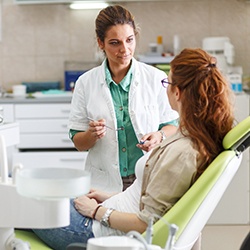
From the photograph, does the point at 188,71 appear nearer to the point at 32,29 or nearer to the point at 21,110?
the point at 21,110

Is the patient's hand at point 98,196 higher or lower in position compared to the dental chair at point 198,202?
lower

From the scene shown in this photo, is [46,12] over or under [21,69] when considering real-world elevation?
over

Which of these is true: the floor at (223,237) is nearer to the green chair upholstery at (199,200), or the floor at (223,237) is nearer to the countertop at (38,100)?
the countertop at (38,100)

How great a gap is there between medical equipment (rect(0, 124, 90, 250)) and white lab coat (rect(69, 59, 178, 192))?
0.82 metres

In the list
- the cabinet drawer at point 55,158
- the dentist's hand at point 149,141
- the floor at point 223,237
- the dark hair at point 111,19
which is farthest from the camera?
the cabinet drawer at point 55,158

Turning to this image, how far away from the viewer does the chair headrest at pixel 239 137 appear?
1951 mm

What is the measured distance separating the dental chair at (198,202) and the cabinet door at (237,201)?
95.9 inches

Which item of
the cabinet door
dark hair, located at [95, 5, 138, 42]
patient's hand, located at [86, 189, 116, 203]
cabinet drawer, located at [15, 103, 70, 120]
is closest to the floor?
the cabinet door

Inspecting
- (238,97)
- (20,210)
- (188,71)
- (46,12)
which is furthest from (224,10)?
(20,210)

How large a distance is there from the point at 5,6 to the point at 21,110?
40.2 inches

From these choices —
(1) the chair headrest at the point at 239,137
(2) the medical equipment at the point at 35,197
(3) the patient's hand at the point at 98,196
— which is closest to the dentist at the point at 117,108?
(3) the patient's hand at the point at 98,196

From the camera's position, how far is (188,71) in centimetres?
210

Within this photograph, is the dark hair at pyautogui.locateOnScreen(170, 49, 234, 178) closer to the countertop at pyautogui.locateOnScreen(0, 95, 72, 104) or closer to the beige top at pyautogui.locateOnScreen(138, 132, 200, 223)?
the beige top at pyautogui.locateOnScreen(138, 132, 200, 223)

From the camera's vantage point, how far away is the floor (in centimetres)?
389
